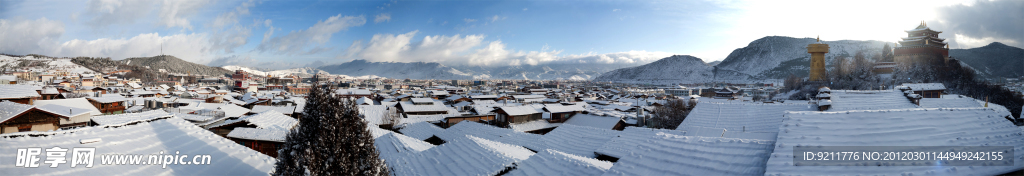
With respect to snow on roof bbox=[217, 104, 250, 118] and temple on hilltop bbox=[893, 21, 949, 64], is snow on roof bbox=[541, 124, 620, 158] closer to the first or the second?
snow on roof bbox=[217, 104, 250, 118]

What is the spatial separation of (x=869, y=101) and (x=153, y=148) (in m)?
20.8

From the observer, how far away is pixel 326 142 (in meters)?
4.41

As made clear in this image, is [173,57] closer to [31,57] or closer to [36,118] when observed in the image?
[31,57]

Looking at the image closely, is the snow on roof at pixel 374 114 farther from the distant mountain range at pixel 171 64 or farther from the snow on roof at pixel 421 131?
the distant mountain range at pixel 171 64

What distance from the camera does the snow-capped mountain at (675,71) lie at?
504 feet

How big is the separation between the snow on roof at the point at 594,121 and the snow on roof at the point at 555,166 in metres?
15.3

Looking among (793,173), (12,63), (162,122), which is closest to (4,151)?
(162,122)

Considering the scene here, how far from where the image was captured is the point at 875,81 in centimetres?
3744

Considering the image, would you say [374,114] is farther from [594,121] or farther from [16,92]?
[16,92]

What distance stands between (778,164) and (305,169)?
15.8ft

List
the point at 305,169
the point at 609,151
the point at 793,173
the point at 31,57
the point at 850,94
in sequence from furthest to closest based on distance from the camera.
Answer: the point at 31,57 → the point at 850,94 → the point at 609,151 → the point at 305,169 → the point at 793,173

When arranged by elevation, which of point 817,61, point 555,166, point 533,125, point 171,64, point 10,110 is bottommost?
point 533,125

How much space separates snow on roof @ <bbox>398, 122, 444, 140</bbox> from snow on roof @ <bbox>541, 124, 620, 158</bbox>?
5.08m

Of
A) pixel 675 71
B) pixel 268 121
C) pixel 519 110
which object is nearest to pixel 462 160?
pixel 268 121
